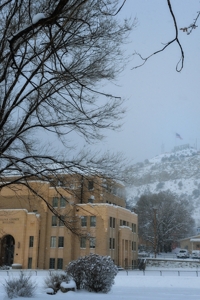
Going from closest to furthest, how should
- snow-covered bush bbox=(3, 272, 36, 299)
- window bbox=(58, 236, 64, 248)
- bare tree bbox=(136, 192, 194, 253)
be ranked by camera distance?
snow-covered bush bbox=(3, 272, 36, 299) < window bbox=(58, 236, 64, 248) < bare tree bbox=(136, 192, 194, 253)

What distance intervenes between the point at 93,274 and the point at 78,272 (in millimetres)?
789

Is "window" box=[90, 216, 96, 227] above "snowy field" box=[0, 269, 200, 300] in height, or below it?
above

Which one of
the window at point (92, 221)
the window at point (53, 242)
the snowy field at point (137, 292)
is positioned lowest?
the snowy field at point (137, 292)

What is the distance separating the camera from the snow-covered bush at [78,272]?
59.5 feet

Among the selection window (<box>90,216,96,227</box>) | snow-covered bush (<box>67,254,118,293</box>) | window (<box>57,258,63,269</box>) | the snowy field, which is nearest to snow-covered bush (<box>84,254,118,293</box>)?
snow-covered bush (<box>67,254,118,293</box>)

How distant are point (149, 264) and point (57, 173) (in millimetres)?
46264

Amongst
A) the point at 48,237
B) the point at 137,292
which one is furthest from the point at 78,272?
the point at 48,237

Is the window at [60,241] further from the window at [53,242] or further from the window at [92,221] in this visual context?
the window at [92,221]

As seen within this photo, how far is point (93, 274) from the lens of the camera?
1812cm

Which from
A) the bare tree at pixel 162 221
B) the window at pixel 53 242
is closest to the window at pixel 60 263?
the window at pixel 53 242

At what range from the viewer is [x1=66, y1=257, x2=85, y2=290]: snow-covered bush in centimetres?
1814

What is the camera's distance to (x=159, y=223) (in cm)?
7531

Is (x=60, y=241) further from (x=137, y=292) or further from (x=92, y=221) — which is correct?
(x=137, y=292)

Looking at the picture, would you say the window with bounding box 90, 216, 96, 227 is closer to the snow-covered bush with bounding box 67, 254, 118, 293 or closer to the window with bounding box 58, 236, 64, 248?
the window with bounding box 58, 236, 64, 248
